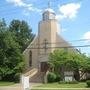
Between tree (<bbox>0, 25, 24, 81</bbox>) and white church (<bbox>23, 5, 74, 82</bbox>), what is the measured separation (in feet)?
9.99

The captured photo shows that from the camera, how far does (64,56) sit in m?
55.3

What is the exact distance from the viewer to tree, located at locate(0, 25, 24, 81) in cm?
5816

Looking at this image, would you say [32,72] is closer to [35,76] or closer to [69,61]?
[35,76]

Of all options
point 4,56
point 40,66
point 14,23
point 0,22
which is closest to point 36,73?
point 40,66

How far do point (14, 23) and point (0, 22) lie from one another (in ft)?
74.3

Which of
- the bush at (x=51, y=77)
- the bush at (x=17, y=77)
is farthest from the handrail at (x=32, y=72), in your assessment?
the bush at (x=51, y=77)

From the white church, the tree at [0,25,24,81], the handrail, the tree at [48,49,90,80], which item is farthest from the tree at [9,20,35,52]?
the tree at [48,49,90,80]

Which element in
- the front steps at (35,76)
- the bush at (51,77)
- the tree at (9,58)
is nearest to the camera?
the bush at (51,77)

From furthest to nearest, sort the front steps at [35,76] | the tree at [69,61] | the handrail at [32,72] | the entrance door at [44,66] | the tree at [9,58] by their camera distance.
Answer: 1. the entrance door at [44,66]
2. the handrail at [32,72]
3. the tree at [9,58]
4. the front steps at [35,76]
5. the tree at [69,61]

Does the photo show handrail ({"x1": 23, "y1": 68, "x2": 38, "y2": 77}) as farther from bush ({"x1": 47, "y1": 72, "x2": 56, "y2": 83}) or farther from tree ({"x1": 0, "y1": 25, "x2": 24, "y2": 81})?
bush ({"x1": 47, "y1": 72, "x2": 56, "y2": 83})

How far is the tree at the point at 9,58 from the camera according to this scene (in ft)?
191

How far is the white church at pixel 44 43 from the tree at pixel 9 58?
120 inches

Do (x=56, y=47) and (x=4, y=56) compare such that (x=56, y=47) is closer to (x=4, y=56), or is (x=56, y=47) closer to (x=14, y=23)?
(x=4, y=56)

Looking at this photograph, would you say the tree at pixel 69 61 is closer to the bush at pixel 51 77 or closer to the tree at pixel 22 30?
the bush at pixel 51 77
